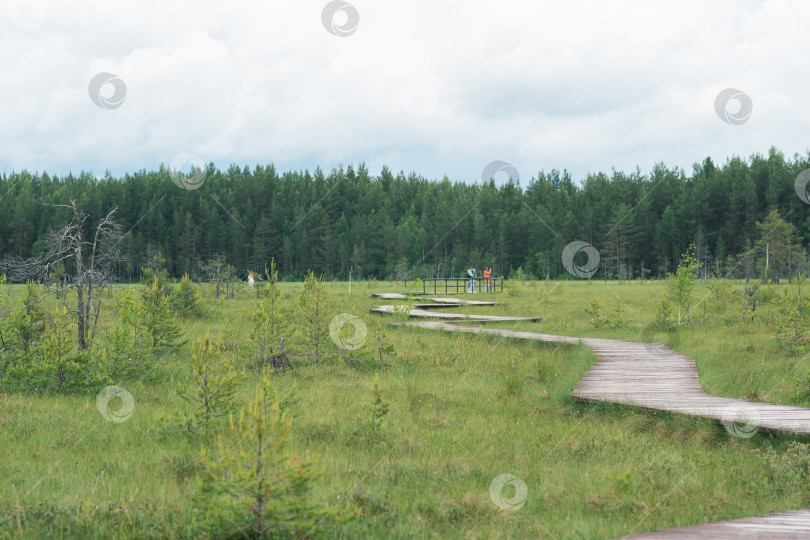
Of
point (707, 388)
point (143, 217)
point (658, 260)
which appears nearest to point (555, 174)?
point (658, 260)

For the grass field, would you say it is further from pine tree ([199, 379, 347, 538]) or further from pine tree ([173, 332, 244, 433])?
pine tree ([199, 379, 347, 538])

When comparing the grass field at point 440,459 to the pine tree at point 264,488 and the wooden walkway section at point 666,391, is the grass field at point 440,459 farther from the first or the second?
the pine tree at point 264,488

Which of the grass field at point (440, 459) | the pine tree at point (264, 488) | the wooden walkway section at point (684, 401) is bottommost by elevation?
the grass field at point (440, 459)

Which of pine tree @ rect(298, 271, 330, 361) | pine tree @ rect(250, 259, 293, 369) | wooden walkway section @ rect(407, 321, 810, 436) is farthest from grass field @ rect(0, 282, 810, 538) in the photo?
pine tree @ rect(298, 271, 330, 361)

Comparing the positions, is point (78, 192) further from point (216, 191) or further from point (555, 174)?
point (555, 174)

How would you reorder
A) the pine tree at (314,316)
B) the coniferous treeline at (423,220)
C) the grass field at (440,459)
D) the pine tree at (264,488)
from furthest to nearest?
the coniferous treeline at (423,220) → the pine tree at (314,316) → the grass field at (440,459) → the pine tree at (264,488)

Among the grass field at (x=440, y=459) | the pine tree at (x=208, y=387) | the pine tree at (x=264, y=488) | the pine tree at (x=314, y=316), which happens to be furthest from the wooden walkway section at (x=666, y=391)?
the pine tree at (x=314, y=316)

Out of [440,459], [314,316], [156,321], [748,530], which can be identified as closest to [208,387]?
[440,459]

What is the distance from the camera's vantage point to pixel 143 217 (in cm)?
9900

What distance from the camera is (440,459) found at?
21.1 ft

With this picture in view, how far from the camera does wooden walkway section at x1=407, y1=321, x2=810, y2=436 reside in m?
7.29

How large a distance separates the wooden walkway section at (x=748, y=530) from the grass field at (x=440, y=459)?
0.54m

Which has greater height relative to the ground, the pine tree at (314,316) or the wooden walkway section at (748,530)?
the pine tree at (314,316)

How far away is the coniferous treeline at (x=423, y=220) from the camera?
89062 millimetres
